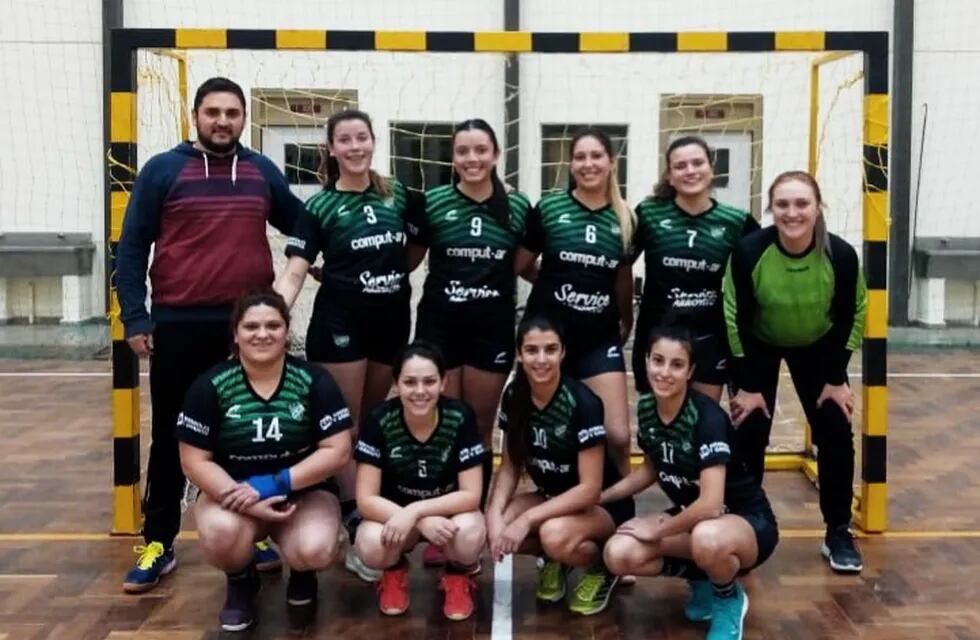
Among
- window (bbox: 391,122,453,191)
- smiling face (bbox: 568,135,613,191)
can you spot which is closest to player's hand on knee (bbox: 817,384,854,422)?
smiling face (bbox: 568,135,613,191)

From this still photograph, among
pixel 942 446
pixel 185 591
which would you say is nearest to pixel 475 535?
pixel 185 591

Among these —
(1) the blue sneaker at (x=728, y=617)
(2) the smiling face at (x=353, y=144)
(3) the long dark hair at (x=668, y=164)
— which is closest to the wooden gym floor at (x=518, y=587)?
(1) the blue sneaker at (x=728, y=617)

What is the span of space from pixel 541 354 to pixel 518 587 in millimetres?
1057

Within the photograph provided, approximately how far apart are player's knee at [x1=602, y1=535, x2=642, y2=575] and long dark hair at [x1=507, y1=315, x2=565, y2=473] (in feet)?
1.65

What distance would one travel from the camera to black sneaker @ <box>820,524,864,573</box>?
4484mm

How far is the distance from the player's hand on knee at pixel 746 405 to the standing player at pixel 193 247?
1.95m

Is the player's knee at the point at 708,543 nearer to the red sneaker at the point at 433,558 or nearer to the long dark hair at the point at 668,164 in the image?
the red sneaker at the point at 433,558

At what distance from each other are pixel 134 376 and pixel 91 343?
682cm

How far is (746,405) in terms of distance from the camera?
4422mm

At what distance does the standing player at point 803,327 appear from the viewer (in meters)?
4.24

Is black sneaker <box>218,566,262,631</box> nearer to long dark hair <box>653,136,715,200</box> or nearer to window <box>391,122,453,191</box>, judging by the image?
long dark hair <box>653,136,715,200</box>

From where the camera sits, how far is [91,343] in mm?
11242

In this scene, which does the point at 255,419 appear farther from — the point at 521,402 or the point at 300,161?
the point at 300,161

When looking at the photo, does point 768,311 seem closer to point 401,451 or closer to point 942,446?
point 401,451
